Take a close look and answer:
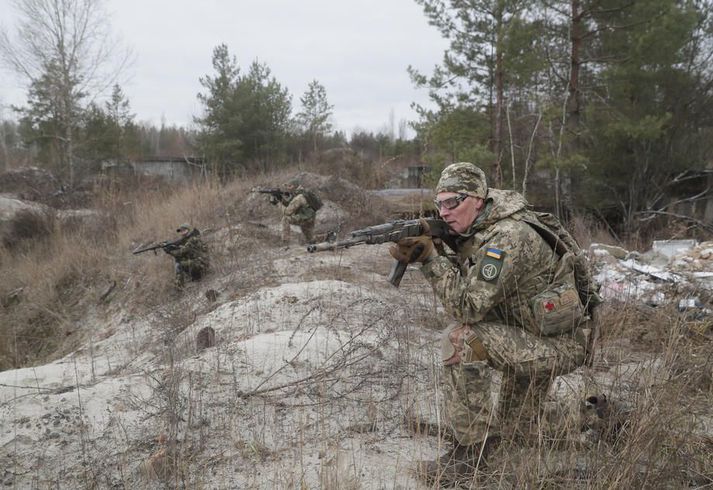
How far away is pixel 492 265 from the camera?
80.0 inches

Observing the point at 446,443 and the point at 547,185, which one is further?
the point at 547,185

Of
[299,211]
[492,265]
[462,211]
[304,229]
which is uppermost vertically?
[462,211]

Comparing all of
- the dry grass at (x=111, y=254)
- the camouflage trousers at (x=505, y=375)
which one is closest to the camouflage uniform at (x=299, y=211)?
the dry grass at (x=111, y=254)

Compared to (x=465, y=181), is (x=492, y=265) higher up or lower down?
lower down

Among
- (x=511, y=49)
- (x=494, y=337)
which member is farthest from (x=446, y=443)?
(x=511, y=49)

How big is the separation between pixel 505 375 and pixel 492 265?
575mm

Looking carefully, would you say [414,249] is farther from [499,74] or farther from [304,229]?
[499,74]

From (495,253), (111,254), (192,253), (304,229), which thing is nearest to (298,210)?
(304,229)

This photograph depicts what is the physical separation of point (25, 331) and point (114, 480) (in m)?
6.15

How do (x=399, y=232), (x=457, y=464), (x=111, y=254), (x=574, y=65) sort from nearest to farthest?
(x=457, y=464) < (x=399, y=232) < (x=111, y=254) < (x=574, y=65)

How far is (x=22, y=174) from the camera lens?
15797mm

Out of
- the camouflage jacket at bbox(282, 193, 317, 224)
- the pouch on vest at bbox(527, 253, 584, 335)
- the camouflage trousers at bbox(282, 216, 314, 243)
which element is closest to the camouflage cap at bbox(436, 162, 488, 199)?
the pouch on vest at bbox(527, 253, 584, 335)

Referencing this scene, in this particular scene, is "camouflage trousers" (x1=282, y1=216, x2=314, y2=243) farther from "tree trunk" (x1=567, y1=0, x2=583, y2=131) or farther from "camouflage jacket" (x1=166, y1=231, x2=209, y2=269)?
"tree trunk" (x1=567, y1=0, x2=583, y2=131)

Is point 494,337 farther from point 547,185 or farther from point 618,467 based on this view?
point 547,185
